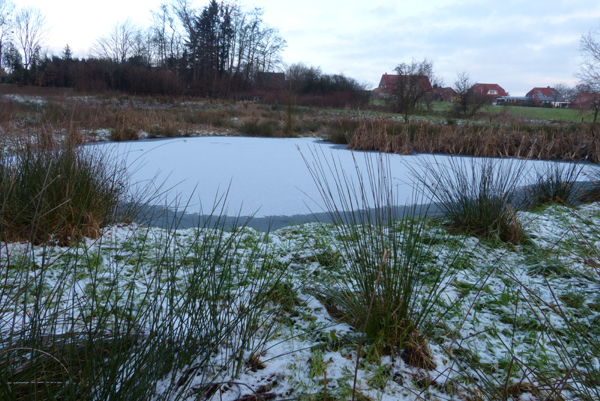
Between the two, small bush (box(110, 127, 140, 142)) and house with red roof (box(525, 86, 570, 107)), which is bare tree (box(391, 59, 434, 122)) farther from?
house with red roof (box(525, 86, 570, 107))

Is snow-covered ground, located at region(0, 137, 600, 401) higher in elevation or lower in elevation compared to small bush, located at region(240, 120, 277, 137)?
lower

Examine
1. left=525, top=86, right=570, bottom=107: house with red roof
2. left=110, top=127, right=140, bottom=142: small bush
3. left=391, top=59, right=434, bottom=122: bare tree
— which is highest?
left=525, top=86, right=570, bottom=107: house with red roof

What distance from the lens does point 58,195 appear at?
2.07 metres

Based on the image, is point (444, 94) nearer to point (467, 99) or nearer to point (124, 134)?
point (467, 99)

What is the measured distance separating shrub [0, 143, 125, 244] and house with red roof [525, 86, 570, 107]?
4062 cm

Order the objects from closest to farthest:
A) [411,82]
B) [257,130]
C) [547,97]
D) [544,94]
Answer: [257,130], [411,82], [547,97], [544,94]

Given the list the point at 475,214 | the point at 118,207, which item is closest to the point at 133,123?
the point at 118,207

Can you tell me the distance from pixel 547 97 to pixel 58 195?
49.8 m

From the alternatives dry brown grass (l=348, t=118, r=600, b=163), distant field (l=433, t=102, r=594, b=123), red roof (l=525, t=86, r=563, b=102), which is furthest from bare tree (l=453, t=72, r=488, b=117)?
red roof (l=525, t=86, r=563, b=102)

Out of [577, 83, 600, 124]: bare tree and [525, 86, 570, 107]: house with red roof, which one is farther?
[525, 86, 570, 107]: house with red roof

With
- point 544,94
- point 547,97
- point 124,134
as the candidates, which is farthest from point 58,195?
point 544,94

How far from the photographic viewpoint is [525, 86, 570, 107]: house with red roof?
36.0 m

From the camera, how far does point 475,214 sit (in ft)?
8.00

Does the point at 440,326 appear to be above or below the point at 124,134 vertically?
below
